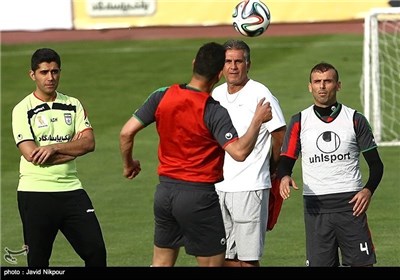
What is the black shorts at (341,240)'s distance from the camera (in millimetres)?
10617

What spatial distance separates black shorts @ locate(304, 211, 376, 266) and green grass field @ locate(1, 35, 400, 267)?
9.22 feet

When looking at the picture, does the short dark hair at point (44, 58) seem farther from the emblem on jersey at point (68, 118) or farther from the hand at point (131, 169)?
the hand at point (131, 169)

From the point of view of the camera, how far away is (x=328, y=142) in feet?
35.0

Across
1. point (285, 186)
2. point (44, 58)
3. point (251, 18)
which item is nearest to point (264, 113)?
point (285, 186)

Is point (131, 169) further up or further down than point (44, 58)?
further down

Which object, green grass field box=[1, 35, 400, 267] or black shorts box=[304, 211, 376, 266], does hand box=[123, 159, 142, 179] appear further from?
green grass field box=[1, 35, 400, 267]

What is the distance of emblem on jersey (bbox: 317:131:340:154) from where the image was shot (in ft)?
35.0

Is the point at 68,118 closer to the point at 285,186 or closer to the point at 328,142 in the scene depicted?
the point at 285,186

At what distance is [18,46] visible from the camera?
3288 cm

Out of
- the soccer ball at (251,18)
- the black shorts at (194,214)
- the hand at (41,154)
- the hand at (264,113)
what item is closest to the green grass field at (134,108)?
the soccer ball at (251,18)

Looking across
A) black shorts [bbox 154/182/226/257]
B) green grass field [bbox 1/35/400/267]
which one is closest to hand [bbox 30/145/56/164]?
black shorts [bbox 154/182/226/257]

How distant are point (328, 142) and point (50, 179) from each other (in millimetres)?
2536
